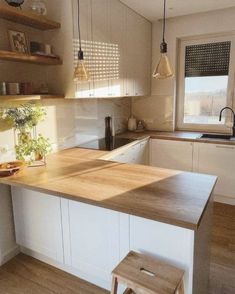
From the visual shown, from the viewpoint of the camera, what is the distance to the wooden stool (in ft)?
3.97

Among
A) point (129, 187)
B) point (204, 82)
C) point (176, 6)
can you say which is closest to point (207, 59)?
point (204, 82)

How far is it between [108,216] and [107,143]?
152cm

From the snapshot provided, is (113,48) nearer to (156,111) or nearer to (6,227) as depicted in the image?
(156,111)

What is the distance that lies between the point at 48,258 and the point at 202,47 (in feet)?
11.1

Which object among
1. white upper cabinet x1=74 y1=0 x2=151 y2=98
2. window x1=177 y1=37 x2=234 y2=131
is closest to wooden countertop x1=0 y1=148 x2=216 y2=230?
white upper cabinet x1=74 y1=0 x2=151 y2=98

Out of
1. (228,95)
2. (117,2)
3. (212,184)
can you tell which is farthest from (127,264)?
(228,95)

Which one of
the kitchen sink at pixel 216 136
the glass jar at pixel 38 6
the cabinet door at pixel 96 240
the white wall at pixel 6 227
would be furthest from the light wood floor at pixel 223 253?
the glass jar at pixel 38 6

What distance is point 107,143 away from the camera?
10.1 ft

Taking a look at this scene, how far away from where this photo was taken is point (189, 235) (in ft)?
4.34

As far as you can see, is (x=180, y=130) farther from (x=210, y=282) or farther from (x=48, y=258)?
(x=48, y=258)

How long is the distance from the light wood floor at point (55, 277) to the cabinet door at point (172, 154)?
1216 mm

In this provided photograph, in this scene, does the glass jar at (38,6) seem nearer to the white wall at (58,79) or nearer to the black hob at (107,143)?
the white wall at (58,79)

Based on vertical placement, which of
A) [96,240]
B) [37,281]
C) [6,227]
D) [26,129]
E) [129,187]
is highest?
[26,129]

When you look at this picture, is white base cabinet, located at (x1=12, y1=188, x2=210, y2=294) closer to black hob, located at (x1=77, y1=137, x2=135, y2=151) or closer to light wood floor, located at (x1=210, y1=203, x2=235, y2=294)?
light wood floor, located at (x1=210, y1=203, x2=235, y2=294)
